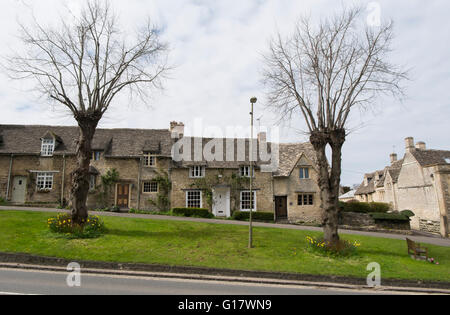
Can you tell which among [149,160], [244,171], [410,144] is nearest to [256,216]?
[244,171]

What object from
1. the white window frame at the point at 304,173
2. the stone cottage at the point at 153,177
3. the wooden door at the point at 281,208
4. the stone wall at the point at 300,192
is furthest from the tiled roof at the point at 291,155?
the wooden door at the point at 281,208

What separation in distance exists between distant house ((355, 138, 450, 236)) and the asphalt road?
80.0 feet

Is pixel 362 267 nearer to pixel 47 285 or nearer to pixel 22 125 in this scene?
pixel 47 285

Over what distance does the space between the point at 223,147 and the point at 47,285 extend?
75.5ft

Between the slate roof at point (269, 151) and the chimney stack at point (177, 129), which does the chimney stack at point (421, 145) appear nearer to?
the slate roof at point (269, 151)

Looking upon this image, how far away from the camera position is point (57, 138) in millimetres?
28250

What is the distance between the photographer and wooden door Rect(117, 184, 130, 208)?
27.1m

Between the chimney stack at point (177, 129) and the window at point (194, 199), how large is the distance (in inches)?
281

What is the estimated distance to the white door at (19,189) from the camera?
26422mm

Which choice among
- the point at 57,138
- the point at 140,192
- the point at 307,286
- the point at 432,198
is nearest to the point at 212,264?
the point at 307,286

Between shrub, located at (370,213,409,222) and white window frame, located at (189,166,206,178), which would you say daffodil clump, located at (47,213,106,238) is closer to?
white window frame, located at (189,166,206,178)

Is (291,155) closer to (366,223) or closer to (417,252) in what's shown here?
(366,223)
